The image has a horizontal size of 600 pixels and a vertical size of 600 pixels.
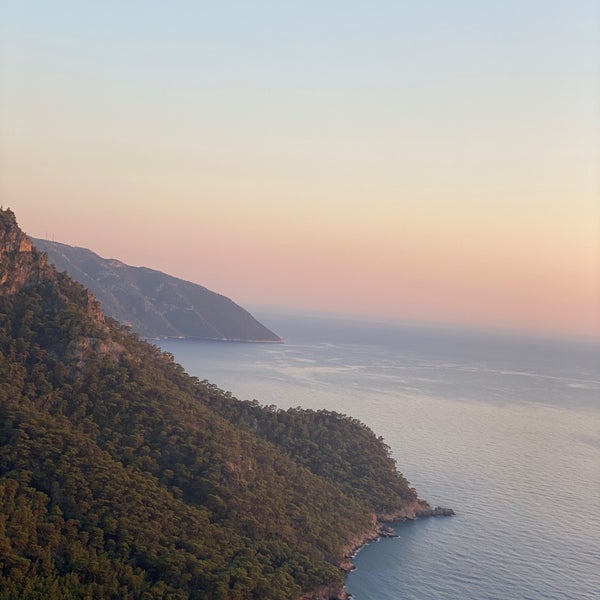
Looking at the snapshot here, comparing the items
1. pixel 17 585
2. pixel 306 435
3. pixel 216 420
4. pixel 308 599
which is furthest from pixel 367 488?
pixel 17 585

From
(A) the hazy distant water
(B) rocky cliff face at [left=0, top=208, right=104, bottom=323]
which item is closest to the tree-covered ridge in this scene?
(B) rocky cliff face at [left=0, top=208, right=104, bottom=323]

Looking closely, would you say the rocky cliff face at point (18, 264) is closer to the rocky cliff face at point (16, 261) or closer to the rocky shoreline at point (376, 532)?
the rocky cliff face at point (16, 261)

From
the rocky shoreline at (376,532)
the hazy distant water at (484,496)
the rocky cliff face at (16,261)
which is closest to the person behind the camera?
the rocky shoreline at (376,532)

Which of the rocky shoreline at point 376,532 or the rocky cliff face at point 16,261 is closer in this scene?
the rocky shoreline at point 376,532

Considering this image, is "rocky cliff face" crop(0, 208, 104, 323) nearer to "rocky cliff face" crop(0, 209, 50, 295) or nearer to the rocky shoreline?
"rocky cliff face" crop(0, 209, 50, 295)

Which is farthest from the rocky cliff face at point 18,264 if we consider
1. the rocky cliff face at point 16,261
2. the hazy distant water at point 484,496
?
the hazy distant water at point 484,496
